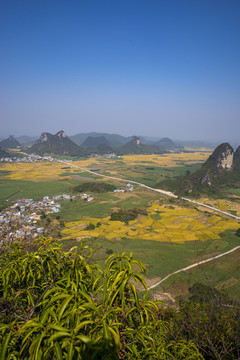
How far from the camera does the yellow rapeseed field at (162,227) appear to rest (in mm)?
28094

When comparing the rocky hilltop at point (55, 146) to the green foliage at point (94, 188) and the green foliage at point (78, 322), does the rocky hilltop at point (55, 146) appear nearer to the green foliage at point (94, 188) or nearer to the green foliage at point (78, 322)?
the green foliage at point (94, 188)

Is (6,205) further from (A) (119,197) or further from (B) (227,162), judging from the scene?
(B) (227,162)

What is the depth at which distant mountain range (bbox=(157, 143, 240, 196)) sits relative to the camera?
186 ft

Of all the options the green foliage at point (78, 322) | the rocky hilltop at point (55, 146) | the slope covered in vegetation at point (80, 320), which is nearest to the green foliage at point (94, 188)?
the slope covered in vegetation at point (80, 320)

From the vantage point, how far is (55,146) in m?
148

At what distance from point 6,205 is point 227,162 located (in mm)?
70941

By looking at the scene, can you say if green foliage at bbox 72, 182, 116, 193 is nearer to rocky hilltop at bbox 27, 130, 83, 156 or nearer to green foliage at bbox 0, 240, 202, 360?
green foliage at bbox 0, 240, 202, 360

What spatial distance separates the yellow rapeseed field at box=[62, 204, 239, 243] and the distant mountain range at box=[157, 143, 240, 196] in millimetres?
17853

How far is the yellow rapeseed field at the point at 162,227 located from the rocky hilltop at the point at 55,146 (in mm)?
110363

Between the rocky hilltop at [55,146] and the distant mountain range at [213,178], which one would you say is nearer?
the distant mountain range at [213,178]

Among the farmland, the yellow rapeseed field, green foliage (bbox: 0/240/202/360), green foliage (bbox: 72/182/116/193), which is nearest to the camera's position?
green foliage (bbox: 0/240/202/360)

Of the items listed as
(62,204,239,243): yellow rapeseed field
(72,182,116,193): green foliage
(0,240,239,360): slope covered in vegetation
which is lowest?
(62,204,239,243): yellow rapeseed field

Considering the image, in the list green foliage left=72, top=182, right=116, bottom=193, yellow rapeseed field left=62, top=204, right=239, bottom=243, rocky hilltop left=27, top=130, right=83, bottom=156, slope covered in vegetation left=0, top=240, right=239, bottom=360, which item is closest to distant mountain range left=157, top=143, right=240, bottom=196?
green foliage left=72, top=182, right=116, bottom=193

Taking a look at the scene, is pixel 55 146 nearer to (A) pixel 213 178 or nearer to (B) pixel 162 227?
(A) pixel 213 178
